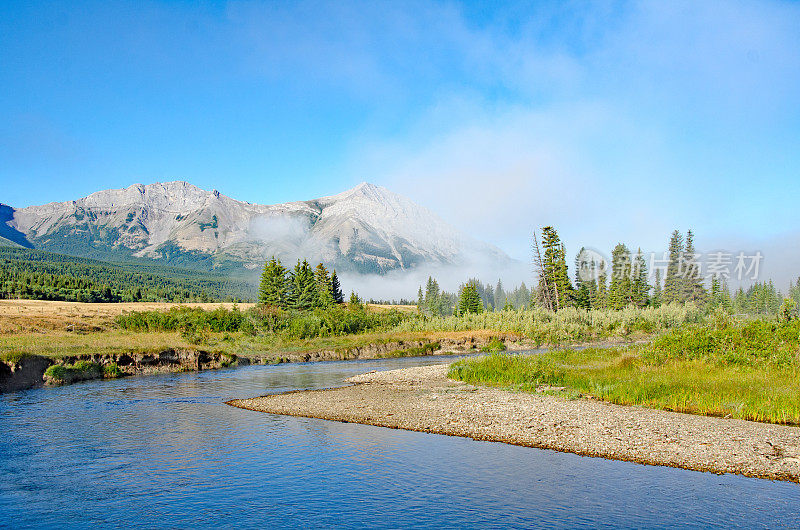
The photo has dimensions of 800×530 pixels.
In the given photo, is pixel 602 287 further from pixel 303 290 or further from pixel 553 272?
pixel 303 290

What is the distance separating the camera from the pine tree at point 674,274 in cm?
11875

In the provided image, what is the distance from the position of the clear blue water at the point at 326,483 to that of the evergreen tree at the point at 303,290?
253 feet

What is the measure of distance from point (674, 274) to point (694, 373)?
354 feet

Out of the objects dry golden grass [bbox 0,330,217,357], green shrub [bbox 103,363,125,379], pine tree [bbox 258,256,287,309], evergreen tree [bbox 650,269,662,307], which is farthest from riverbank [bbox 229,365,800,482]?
evergreen tree [bbox 650,269,662,307]

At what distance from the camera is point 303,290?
100 metres

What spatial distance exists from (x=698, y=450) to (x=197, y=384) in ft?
100

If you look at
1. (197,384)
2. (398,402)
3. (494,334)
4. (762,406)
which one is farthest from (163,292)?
(762,406)

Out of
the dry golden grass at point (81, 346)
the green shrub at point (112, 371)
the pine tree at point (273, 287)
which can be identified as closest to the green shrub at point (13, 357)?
the dry golden grass at point (81, 346)

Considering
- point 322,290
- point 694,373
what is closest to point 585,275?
point 322,290

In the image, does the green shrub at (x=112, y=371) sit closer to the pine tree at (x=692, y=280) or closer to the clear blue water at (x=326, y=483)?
the clear blue water at (x=326, y=483)

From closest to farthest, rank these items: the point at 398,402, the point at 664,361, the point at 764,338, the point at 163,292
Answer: the point at 398,402
the point at 764,338
the point at 664,361
the point at 163,292

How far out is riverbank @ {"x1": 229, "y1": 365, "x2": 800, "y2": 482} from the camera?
14.6 metres

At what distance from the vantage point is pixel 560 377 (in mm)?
28625

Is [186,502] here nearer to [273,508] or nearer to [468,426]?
[273,508]
